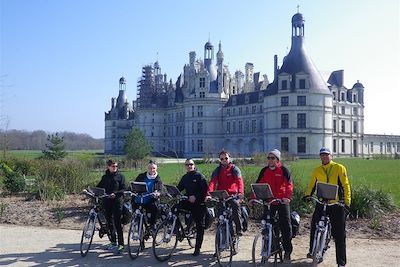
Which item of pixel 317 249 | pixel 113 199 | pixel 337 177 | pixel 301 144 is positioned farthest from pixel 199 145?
pixel 317 249

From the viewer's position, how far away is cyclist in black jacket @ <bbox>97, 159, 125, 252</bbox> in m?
8.34

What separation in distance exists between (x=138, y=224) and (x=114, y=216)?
64cm

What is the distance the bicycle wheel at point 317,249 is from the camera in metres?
6.77

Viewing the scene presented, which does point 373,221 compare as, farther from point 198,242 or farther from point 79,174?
point 79,174

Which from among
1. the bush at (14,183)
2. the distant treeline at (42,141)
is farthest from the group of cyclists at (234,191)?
the distant treeline at (42,141)

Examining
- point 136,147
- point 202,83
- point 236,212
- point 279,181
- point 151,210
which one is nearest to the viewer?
→ point 279,181

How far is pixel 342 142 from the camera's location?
209 ft

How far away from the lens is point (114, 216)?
8.37m

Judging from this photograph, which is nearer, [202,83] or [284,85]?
[284,85]

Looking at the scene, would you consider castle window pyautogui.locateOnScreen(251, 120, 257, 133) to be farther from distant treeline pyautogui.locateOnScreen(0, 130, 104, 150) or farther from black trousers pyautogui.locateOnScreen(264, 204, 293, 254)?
black trousers pyautogui.locateOnScreen(264, 204, 293, 254)

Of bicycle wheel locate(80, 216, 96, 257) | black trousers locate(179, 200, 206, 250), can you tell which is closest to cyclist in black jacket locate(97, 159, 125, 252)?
bicycle wheel locate(80, 216, 96, 257)

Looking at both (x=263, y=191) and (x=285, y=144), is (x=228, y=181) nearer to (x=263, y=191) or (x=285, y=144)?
(x=263, y=191)

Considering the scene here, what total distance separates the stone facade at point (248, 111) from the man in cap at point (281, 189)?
3342 cm

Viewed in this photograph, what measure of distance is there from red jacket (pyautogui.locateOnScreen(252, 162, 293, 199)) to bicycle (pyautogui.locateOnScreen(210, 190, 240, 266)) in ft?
2.10
